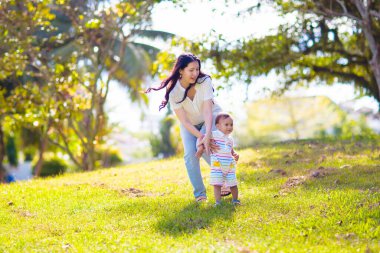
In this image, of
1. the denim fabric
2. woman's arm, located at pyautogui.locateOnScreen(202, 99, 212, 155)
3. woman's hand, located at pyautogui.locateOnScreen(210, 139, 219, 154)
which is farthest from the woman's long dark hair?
woman's hand, located at pyautogui.locateOnScreen(210, 139, 219, 154)

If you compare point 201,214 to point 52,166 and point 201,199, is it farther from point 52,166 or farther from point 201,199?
point 52,166

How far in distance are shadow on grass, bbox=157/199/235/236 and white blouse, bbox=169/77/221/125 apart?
1.15m

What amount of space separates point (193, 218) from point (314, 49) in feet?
39.0

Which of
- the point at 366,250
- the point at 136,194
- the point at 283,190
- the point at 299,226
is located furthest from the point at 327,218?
the point at 136,194

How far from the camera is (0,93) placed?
616 inches

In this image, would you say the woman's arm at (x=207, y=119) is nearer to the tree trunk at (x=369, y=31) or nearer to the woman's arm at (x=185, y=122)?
the woman's arm at (x=185, y=122)

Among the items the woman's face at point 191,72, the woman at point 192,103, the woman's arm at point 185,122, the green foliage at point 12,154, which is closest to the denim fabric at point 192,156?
the woman at point 192,103

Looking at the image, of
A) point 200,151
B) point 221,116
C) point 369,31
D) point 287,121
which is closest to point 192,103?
point 221,116

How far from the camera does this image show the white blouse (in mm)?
7160

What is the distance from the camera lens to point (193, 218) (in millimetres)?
6340

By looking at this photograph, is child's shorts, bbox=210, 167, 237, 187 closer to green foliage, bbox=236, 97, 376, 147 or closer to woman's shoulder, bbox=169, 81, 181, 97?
woman's shoulder, bbox=169, 81, 181, 97

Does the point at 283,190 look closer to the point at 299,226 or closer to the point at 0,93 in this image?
the point at 299,226

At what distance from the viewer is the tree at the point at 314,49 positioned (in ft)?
48.8

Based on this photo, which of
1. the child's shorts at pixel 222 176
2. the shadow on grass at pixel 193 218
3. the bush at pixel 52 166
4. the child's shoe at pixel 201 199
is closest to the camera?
the shadow on grass at pixel 193 218
